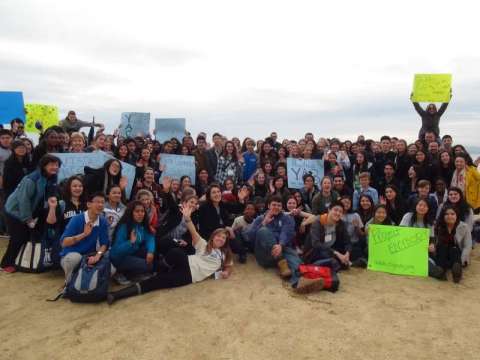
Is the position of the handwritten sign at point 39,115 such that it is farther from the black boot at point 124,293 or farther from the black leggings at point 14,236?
the black boot at point 124,293

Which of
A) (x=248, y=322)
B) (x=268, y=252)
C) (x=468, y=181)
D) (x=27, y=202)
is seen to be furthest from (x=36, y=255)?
(x=468, y=181)

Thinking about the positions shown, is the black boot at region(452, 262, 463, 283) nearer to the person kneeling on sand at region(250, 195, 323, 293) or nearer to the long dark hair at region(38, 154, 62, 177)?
the person kneeling on sand at region(250, 195, 323, 293)

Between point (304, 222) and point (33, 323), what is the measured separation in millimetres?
4538

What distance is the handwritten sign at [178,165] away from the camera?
8961 millimetres

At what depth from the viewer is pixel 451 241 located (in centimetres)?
661

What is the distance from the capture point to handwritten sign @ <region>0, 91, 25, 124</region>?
10.1 m

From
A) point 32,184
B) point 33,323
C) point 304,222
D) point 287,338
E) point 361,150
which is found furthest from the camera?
point 361,150

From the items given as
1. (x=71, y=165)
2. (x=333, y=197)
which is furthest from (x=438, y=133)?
(x=71, y=165)

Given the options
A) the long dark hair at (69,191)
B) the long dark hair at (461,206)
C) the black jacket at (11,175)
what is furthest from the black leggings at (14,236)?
the long dark hair at (461,206)

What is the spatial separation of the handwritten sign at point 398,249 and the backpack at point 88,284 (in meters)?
4.49

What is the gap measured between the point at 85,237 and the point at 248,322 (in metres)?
2.64

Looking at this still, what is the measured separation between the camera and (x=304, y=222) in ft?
23.2

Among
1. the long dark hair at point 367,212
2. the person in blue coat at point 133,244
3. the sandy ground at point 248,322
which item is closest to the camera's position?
the sandy ground at point 248,322

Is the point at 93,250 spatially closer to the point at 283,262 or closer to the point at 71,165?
the point at 71,165
